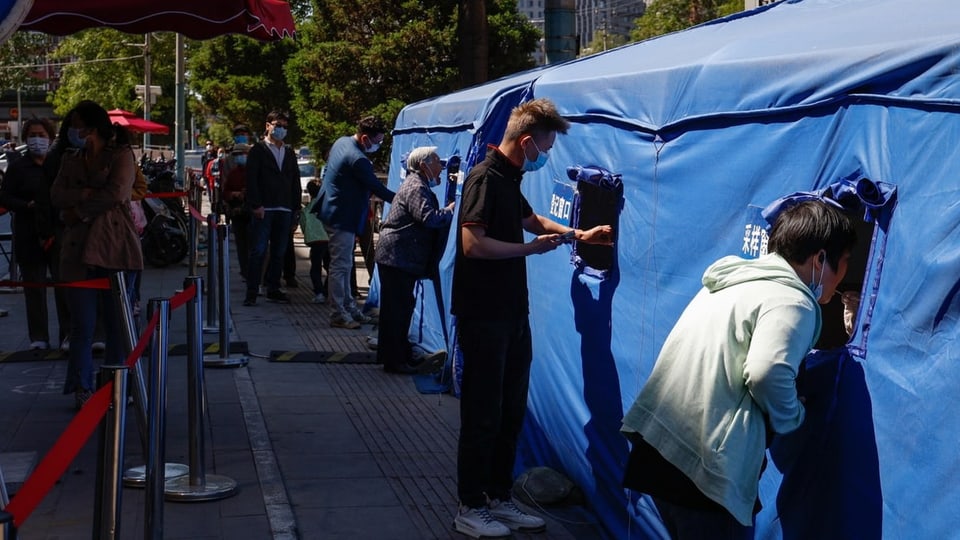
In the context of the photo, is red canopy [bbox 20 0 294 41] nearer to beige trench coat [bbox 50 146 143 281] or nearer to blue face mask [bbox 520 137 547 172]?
beige trench coat [bbox 50 146 143 281]

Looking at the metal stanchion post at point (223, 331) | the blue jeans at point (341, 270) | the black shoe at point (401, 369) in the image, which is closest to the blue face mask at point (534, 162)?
the black shoe at point (401, 369)

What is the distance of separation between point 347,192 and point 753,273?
8063mm

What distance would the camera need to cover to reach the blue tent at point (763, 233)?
3631 mm

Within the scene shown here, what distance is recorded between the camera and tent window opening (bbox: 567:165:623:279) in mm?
6125

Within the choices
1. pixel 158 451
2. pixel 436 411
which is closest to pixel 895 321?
pixel 158 451

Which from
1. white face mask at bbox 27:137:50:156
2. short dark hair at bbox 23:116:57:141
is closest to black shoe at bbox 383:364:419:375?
white face mask at bbox 27:137:50:156

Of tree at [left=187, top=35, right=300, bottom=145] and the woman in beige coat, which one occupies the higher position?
tree at [left=187, top=35, right=300, bottom=145]

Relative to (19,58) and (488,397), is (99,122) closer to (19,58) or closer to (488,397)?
(488,397)

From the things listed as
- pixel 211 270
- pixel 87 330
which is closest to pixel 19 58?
pixel 211 270

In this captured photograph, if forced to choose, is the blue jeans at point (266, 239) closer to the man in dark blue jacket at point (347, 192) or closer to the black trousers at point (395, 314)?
the man in dark blue jacket at point (347, 192)

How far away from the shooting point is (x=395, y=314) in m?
9.68

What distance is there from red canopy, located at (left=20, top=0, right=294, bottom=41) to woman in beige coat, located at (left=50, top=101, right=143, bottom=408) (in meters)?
1.76

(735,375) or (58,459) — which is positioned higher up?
(735,375)

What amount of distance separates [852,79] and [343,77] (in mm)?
20985
